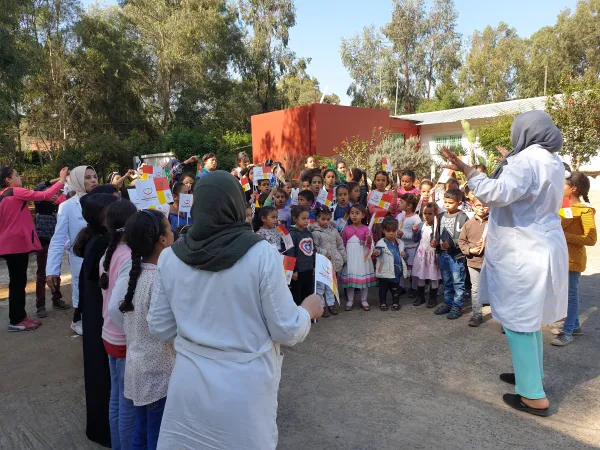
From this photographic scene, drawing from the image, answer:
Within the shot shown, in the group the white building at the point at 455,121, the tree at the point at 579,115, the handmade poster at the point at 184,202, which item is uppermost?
the white building at the point at 455,121

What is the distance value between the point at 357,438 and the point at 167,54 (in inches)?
1117

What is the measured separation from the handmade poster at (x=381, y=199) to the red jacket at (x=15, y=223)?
154 inches

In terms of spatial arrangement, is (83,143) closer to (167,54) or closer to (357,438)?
(167,54)

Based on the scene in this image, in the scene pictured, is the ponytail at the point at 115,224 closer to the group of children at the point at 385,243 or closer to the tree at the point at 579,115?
the group of children at the point at 385,243

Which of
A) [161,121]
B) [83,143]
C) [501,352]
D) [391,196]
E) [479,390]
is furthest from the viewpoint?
[161,121]

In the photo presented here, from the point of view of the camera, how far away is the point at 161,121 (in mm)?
29797

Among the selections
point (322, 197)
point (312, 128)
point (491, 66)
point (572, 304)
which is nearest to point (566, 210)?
point (572, 304)

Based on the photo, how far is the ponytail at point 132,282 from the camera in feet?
7.16

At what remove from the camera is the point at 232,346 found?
5.53 ft

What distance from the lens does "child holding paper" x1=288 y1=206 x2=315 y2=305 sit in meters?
5.18

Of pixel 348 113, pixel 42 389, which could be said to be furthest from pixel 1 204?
pixel 348 113

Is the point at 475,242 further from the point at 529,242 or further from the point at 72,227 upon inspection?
the point at 72,227

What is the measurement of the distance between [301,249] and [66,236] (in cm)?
248

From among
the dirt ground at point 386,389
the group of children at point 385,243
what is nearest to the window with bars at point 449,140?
the group of children at point 385,243
